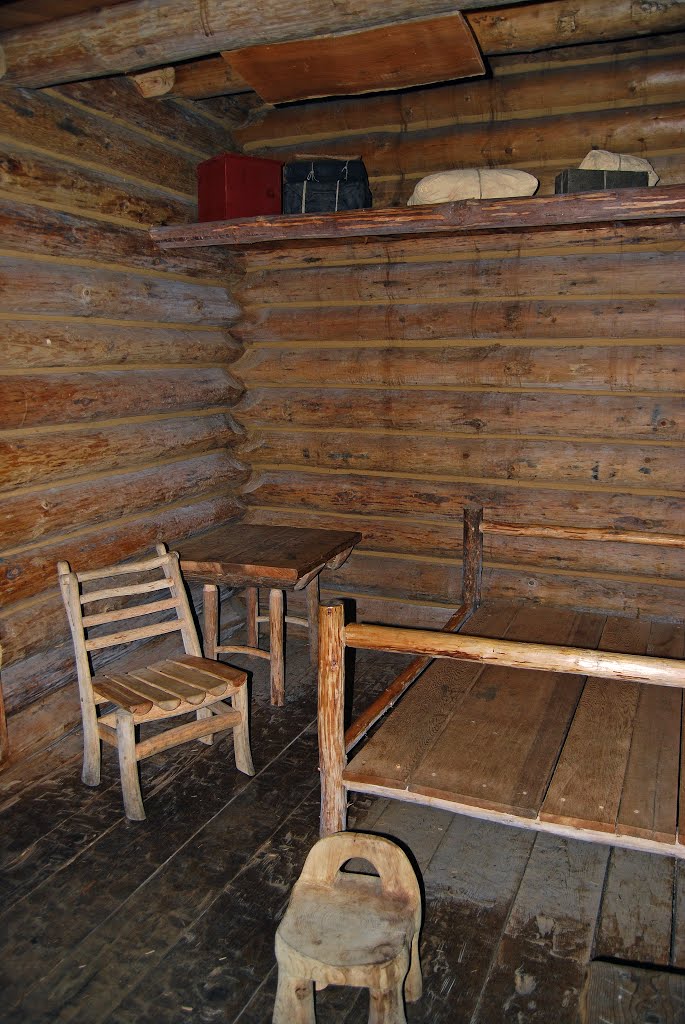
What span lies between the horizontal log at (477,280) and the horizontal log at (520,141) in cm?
63

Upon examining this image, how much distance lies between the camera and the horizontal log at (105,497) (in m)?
4.24

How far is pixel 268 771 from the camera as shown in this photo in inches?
170

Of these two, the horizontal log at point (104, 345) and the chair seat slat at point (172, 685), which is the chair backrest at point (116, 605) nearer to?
the chair seat slat at point (172, 685)

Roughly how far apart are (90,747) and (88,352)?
2.18m

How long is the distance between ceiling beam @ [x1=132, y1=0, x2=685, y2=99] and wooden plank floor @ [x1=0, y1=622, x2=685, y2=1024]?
3.90m

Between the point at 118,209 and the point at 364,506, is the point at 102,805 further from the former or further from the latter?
the point at 118,209

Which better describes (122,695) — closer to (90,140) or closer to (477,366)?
(90,140)

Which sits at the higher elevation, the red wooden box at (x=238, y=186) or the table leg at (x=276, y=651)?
the red wooden box at (x=238, y=186)

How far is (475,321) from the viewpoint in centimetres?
550

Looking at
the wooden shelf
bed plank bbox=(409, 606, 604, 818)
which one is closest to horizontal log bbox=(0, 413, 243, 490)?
the wooden shelf

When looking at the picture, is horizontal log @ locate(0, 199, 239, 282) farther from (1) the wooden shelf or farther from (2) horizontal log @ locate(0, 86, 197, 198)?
(2) horizontal log @ locate(0, 86, 197, 198)

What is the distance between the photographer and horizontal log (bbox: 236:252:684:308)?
5047 millimetres

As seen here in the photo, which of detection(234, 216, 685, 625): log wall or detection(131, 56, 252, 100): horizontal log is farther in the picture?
detection(234, 216, 685, 625): log wall

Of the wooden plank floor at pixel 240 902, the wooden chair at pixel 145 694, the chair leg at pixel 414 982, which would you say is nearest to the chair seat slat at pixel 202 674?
the wooden chair at pixel 145 694
